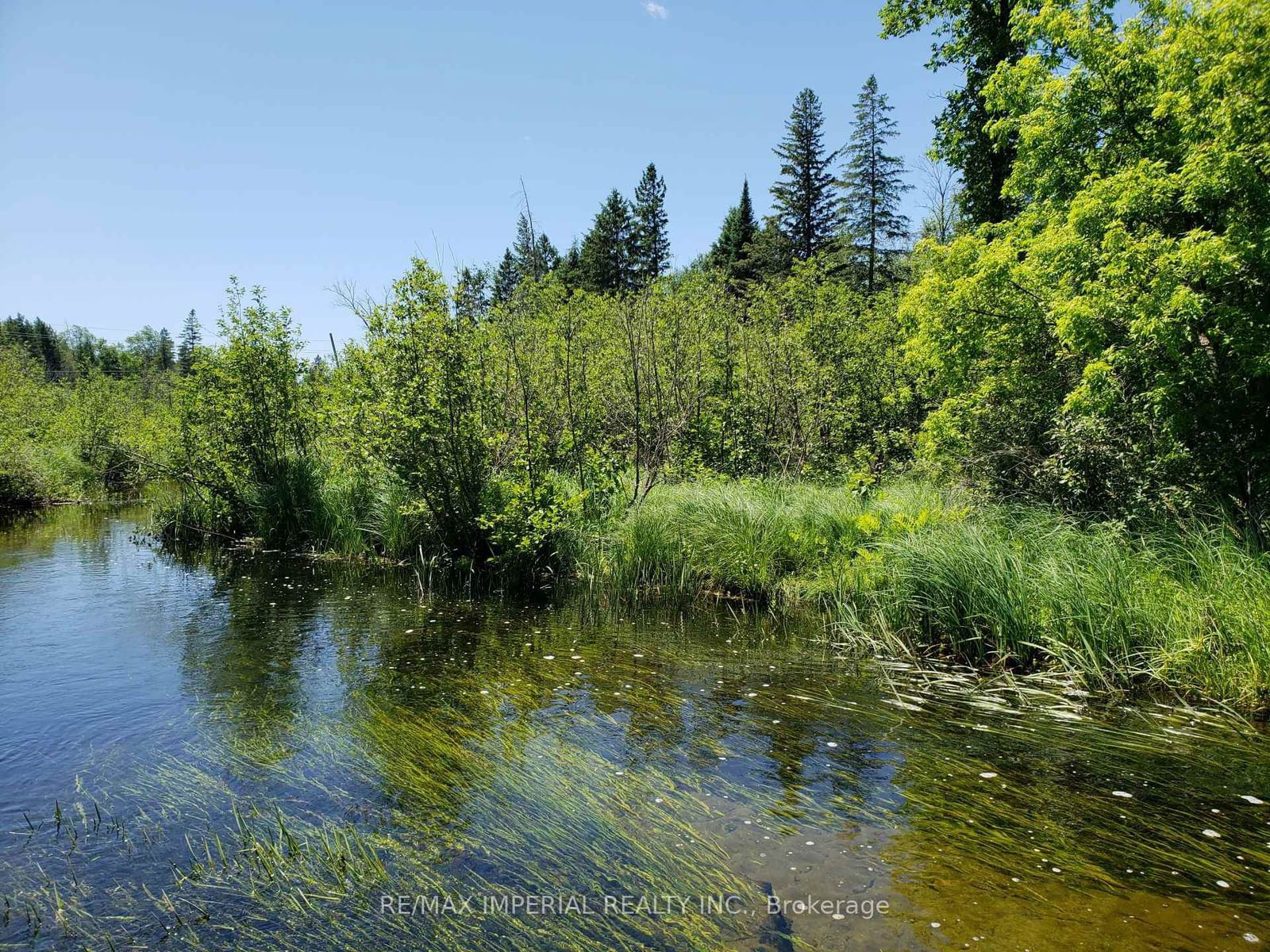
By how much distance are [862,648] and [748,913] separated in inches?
190

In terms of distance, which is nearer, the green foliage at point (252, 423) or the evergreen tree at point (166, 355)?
the green foliage at point (252, 423)

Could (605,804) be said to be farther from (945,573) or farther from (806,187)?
(806,187)

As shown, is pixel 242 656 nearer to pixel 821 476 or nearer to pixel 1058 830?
pixel 1058 830

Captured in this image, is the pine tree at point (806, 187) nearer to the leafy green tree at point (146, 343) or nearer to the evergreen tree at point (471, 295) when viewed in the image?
the evergreen tree at point (471, 295)

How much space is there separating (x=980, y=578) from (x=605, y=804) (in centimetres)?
480

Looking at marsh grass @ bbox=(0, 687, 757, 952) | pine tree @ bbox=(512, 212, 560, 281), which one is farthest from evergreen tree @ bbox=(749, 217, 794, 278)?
marsh grass @ bbox=(0, 687, 757, 952)

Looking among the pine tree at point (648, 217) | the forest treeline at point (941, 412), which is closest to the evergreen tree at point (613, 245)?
the pine tree at point (648, 217)

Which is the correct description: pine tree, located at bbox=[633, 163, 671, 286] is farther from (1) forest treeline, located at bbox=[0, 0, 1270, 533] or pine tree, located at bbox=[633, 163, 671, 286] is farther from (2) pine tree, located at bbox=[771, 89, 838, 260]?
(1) forest treeline, located at bbox=[0, 0, 1270, 533]

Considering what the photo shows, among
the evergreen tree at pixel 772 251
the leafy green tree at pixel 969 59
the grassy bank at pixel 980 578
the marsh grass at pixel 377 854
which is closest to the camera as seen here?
the marsh grass at pixel 377 854

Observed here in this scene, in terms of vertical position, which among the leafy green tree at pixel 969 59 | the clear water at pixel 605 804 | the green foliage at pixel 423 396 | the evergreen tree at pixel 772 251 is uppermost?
the evergreen tree at pixel 772 251

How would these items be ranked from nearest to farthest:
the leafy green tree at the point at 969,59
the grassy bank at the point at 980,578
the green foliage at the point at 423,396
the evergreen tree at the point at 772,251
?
the grassy bank at the point at 980,578 < the green foliage at the point at 423,396 < the leafy green tree at the point at 969,59 < the evergreen tree at the point at 772,251

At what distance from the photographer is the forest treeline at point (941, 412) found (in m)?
6.79

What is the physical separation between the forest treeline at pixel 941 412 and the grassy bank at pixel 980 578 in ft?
0.12

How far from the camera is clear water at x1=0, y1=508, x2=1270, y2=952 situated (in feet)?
11.1
